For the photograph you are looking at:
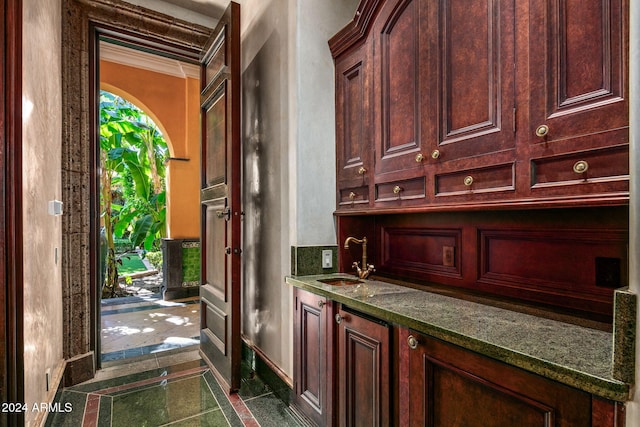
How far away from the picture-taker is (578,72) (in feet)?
3.36

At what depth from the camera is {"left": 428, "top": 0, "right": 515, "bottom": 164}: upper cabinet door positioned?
1213 millimetres

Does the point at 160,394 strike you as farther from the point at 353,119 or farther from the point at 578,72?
the point at 578,72

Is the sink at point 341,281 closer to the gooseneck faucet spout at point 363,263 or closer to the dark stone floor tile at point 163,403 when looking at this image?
the gooseneck faucet spout at point 363,263

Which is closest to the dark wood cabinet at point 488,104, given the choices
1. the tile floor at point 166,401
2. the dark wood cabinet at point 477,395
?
the dark wood cabinet at point 477,395

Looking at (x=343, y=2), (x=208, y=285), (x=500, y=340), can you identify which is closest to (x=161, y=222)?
(x=208, y=285)

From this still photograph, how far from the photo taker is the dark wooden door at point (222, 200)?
2336 millimetres

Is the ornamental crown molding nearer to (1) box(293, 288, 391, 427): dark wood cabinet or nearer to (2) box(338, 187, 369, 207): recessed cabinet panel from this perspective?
(2) box(338, 187, 369, 207): recessed cabinet panel

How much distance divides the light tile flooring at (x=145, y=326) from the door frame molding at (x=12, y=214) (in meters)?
1.70

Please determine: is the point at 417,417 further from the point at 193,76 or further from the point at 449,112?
the point at 193,76

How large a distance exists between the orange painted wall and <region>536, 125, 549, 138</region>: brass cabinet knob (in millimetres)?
4857

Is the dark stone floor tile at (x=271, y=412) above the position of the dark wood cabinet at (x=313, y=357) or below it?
below

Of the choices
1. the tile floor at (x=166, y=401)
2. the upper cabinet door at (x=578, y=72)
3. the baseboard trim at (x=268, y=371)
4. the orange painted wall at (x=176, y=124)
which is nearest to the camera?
the upper cabinet door at (x=578, y=72)

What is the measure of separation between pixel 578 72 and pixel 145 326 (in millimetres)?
4248

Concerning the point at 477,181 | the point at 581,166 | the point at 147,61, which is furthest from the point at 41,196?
the point at 147,61
